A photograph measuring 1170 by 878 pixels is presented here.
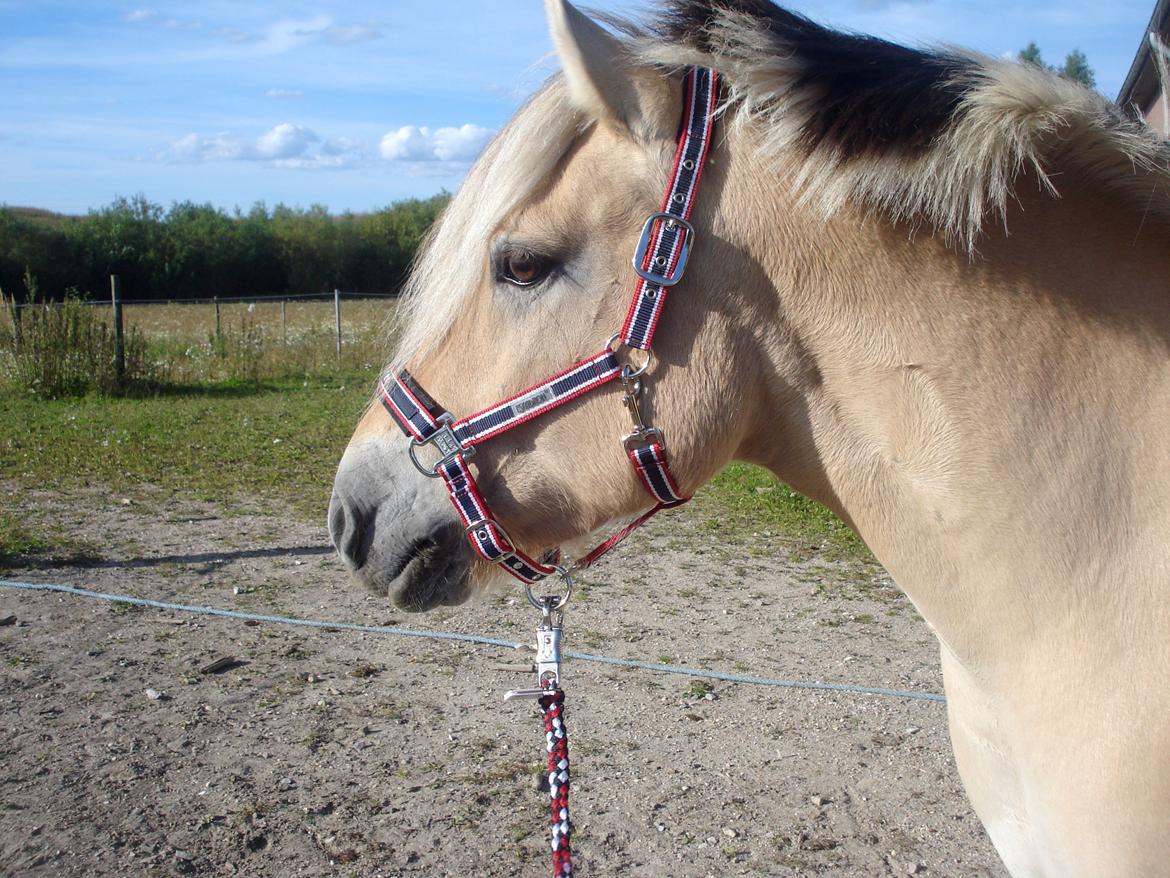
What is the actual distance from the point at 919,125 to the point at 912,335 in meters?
0.35

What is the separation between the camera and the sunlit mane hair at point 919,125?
1.50m

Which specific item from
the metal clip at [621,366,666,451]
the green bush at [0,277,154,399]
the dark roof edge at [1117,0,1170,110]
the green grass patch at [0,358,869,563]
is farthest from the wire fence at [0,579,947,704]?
the green bush at [0,277,154,399]

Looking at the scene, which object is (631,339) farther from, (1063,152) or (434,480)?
(1063,152)

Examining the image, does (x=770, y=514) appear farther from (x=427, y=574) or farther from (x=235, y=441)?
(x=235, y=441)

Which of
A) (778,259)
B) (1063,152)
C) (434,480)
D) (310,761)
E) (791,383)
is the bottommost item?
(310,761)

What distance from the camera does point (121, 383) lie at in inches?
567

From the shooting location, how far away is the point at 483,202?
1.78 m

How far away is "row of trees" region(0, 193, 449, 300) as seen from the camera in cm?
4084

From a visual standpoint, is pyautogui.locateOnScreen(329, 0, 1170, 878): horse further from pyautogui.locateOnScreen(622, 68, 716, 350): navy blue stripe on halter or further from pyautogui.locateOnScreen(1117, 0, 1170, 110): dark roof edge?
pyautogui.locateOnScreen(1117, 0, 1170, 110): dark roof edge

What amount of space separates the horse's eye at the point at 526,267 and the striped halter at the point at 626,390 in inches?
7.0

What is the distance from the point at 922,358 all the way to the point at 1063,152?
446mm

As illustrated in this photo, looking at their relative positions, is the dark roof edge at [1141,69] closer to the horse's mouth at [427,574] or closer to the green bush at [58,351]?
the horse's mouth at [427,574]

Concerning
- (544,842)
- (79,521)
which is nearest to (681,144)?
(544,842)

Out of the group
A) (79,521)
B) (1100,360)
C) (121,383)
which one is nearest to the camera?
(1100,360)
